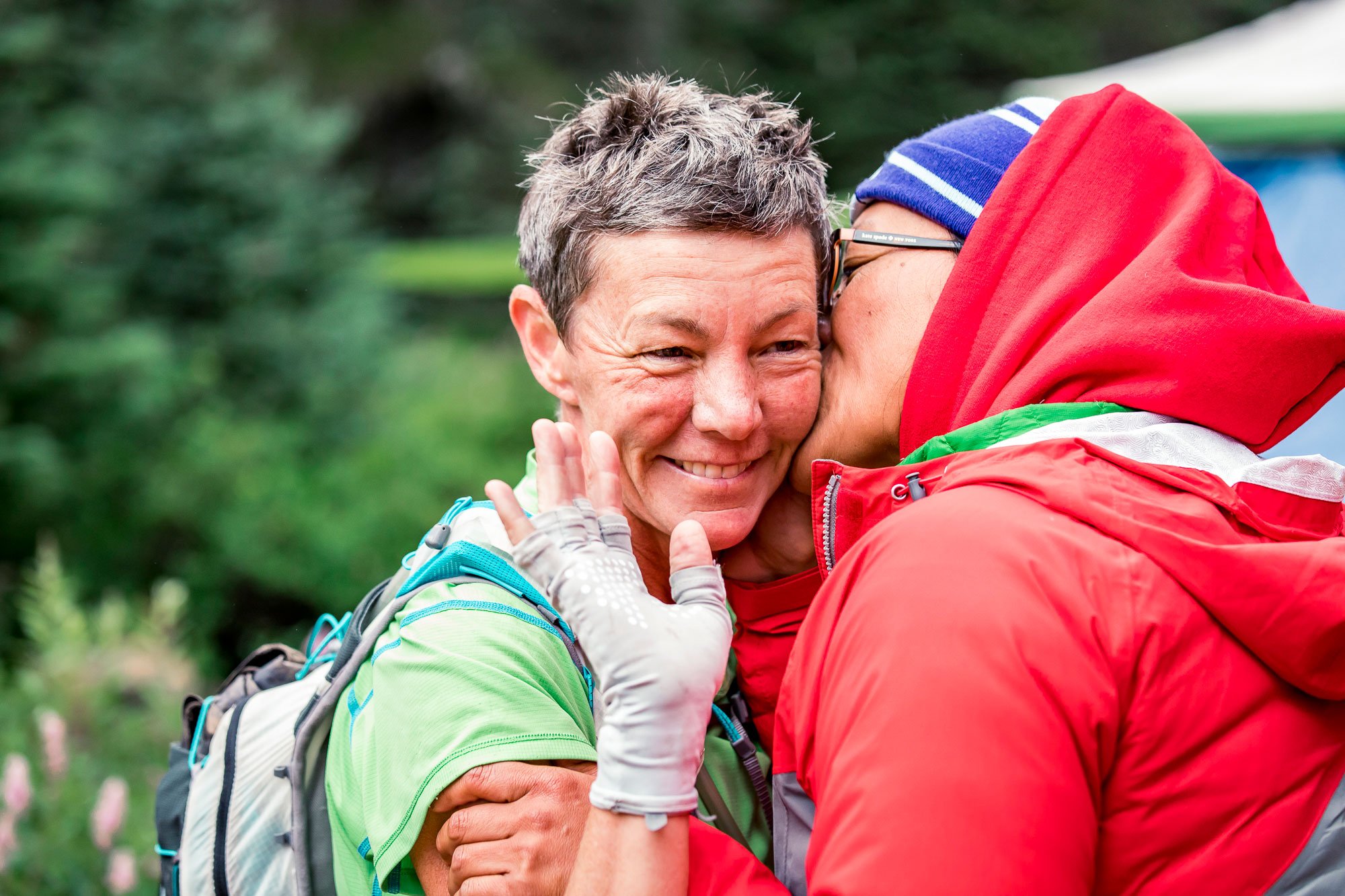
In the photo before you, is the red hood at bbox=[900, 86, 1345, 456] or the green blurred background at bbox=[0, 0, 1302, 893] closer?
the red hood at bbox=[900, 86, 1345, 456]

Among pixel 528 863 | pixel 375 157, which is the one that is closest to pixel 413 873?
pixel 528 863

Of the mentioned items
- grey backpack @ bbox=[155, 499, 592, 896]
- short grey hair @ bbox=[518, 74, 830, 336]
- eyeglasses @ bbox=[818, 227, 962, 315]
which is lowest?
grey backpack @ bbox=[155, 499, 592, 896]

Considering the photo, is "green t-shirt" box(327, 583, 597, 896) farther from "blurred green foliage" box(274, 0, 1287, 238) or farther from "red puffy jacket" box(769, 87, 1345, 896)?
"blurred green foliage" box(274, 0, 1287, 238)

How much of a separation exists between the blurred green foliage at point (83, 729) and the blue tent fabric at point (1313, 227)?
4896 mm

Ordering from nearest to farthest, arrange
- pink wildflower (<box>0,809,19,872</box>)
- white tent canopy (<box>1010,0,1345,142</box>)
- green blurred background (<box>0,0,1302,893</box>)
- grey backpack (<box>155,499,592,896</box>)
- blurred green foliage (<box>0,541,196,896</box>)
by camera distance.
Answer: grey backpack (<box>155,499,592,896</box>) < pink wildflower (<box>0,809,19,872</box>) < blurred green foliage (<box>0,541,196,896</box>) < green blurred background (<box>0,0,1302,893</box>) < white tent canopy (<box>1010,0,1345,142</box>)

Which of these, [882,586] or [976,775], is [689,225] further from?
[976,775]

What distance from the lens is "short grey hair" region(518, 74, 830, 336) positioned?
7.25 ft

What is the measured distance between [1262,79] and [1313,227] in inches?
47.7

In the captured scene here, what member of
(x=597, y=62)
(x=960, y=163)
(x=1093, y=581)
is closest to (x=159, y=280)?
(x=960, y=163)

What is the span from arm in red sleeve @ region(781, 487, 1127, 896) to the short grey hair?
0.93 metres

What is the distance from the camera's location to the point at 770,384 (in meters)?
2.26

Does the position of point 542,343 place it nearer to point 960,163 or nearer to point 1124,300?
point 960,163

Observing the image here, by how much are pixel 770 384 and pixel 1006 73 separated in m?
24.1

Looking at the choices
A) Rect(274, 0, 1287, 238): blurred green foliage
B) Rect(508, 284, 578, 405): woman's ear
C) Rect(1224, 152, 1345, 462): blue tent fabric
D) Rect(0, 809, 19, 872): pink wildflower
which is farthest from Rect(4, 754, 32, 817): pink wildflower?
Rect(274, 0, 1287, 238): blurred green foliage
